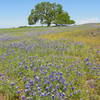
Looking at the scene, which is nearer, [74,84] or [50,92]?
[50,92]

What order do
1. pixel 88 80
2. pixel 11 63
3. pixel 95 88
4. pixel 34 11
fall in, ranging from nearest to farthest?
pixel 95 88
pixel 88 80
pixel 11 63
pixel 34 11

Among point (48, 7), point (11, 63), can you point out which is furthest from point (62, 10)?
point (11, 63)

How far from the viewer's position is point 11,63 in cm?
558

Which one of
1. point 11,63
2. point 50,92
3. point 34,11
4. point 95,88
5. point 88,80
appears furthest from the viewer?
point 34,11

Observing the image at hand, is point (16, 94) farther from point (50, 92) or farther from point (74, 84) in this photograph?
point (74, 84)

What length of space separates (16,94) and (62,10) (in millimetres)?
56227

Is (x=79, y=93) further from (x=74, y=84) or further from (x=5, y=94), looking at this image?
(x=5, y=94)

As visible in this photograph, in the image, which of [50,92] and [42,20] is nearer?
[50,92]

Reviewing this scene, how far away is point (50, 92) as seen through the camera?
3.52 m

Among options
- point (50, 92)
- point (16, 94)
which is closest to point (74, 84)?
point (50, 92)

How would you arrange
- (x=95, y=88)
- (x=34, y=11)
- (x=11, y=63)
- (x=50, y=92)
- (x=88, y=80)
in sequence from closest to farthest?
(x=50, y=92) → (x=95, y=88) → (x=88, y=80) → (x=11, y=63) → (x=34, y=11)

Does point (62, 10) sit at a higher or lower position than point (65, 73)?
higher

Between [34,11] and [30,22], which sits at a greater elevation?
[34,11]

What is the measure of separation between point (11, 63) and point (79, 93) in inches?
107
